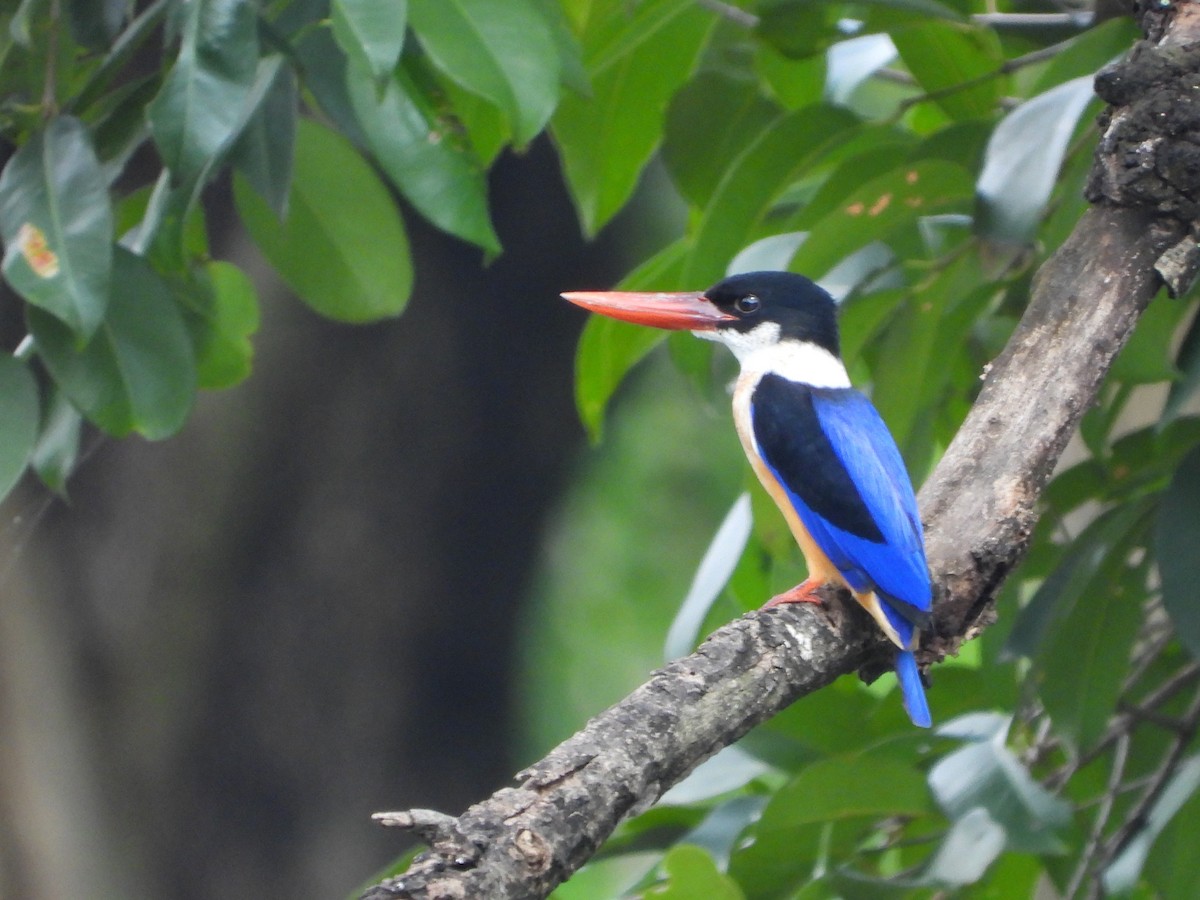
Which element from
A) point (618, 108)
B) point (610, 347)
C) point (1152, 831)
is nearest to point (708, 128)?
point (618, 108)

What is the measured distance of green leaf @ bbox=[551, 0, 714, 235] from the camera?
6.54ft

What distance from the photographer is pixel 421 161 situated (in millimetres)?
1479

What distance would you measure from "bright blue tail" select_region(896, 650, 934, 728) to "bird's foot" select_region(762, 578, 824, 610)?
0.40 feet

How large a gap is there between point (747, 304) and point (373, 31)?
41.7 inches

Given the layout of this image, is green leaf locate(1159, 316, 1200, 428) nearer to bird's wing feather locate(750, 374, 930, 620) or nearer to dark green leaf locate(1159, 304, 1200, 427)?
dark green leaf locate(1159, 304, 1200, 427)

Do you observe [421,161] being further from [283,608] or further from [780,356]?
[283,608]

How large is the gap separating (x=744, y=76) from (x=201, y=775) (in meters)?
2.68

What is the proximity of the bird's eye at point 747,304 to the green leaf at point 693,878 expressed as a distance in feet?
3.40

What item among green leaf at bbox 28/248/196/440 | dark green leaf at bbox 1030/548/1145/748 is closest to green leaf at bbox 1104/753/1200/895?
dark green leaf at bbox 1030/548/1145/748

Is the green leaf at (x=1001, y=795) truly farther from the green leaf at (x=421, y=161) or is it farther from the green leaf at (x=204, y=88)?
the green leaf at (x=204, y=88)

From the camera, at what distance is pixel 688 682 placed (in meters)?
1.18

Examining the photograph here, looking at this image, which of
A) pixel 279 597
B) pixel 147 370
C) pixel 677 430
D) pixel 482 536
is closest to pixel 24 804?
pixel 279 597

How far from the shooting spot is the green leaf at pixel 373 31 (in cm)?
118

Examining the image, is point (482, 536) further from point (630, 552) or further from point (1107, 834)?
point (1107, 834)
